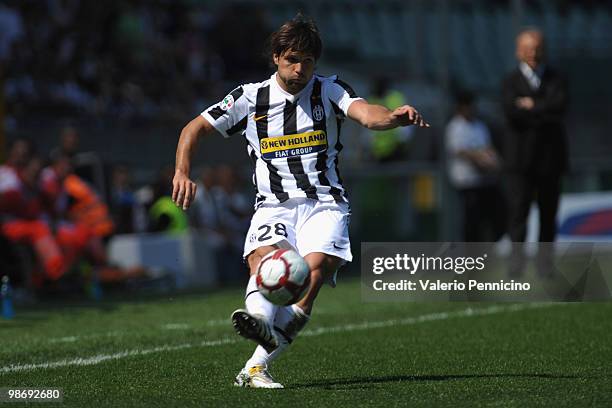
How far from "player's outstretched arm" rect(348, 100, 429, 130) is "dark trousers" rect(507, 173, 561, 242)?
582 cm

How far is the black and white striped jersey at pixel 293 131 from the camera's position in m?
6.77

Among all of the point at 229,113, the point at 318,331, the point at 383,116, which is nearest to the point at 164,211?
the point at 318,331

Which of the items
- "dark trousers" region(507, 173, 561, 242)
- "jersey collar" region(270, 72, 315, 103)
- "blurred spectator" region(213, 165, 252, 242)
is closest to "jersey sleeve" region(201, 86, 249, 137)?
"jersey collar" region(270, 72, 315, 103)

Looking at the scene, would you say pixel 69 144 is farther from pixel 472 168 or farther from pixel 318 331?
pixel 318 331

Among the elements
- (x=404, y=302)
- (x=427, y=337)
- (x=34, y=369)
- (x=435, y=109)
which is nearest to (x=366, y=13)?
(x=435, y=109)

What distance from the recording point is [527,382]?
6684 mm

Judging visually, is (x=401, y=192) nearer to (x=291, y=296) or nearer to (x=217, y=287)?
(x=217, y=287)

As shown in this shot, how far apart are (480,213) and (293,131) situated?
8.87 meters

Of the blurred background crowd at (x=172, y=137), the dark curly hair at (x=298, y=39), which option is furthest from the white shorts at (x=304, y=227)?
the blurred background crowd at (x=172, y=137)

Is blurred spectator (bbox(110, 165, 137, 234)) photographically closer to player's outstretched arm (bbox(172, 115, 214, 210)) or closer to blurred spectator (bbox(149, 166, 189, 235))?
blurred spectator (bbox(149, 166, 189, 235))

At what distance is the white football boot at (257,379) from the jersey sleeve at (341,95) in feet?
4.48

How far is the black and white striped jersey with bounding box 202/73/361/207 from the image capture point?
6766mm

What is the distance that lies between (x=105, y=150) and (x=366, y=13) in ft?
32.2

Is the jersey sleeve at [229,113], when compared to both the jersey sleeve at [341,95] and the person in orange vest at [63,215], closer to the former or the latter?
the jersey sleeve at [341,95]
